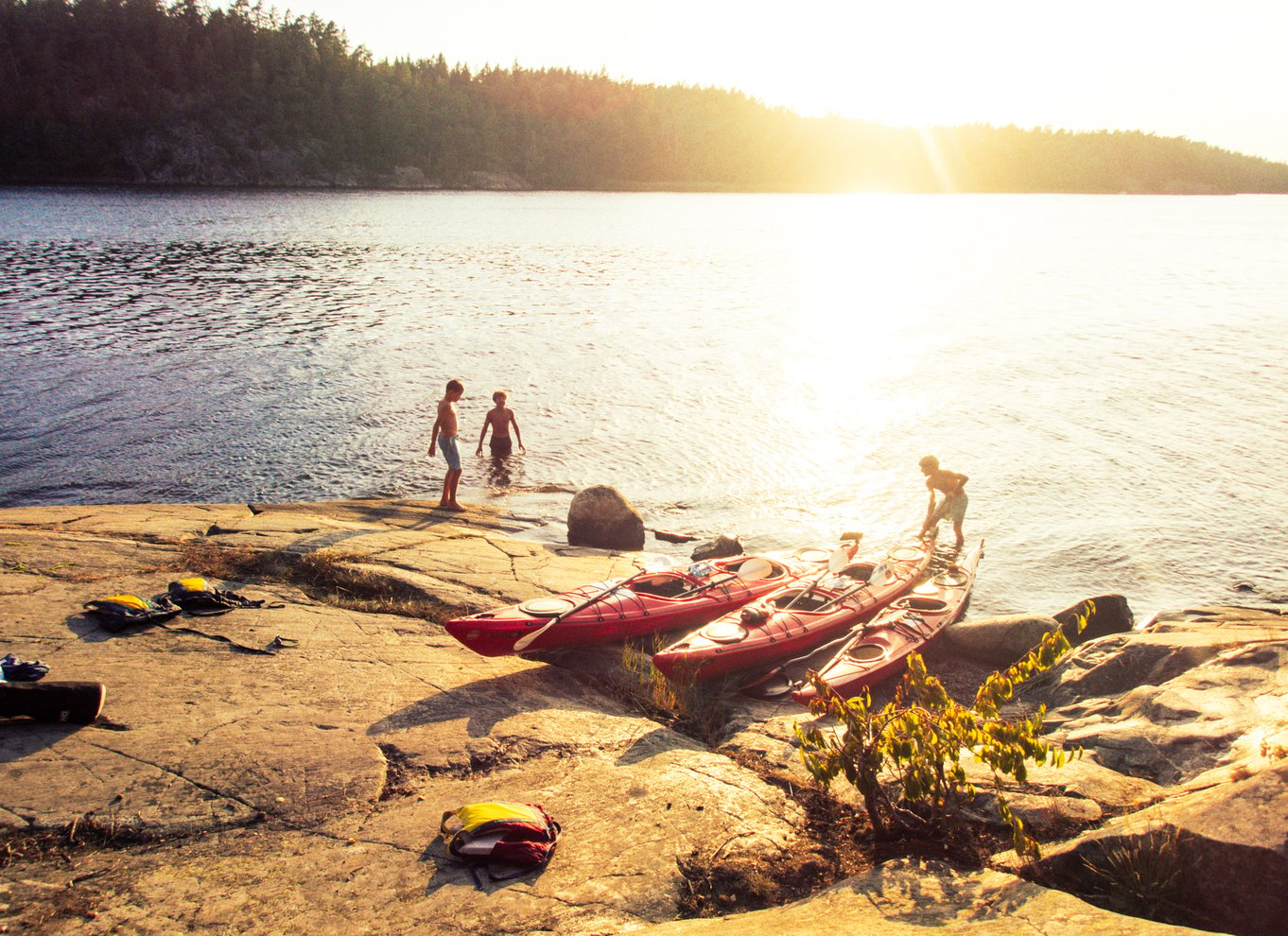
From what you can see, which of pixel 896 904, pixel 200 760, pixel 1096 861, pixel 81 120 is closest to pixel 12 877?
pixel 200 760

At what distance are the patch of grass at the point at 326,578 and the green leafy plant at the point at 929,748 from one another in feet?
17.6

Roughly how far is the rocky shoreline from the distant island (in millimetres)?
109635

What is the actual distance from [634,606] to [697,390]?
50.6 feet

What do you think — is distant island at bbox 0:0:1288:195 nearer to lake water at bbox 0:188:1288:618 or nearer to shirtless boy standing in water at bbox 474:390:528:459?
lake water at bbox 0:188:1288:618

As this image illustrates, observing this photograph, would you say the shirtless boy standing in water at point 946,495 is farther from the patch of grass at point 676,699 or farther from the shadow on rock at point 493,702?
the shadow on rock at point 493,702

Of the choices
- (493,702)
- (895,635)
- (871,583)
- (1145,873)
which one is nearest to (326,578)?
(493,702)

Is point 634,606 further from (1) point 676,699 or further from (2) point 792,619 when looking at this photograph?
(2) point 792,619

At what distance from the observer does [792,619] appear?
1025 cm

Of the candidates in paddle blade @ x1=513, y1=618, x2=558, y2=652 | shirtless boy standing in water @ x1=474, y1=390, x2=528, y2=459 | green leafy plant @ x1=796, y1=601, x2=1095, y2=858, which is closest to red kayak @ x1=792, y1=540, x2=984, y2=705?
green leafy plant @ x1=796, y1=601, x2=1095, y2=858

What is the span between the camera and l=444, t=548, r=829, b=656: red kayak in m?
8.48

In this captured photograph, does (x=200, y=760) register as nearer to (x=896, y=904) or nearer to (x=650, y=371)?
(x=896, y=904)

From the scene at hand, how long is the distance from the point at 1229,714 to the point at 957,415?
1644 cm

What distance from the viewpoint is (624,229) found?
75.3m

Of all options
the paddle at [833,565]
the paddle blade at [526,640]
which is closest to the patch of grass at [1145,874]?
the paddle blade at [526,640]
